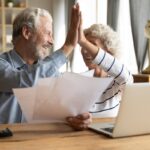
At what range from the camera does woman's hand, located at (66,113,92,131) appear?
4.49ft

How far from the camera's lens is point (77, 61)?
559cm

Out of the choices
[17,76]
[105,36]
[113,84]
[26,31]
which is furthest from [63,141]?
[105,36]

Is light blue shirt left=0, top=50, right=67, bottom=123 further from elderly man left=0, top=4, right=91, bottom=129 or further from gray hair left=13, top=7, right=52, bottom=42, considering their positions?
gray hair left=13, top=7, right=52, bottom=42

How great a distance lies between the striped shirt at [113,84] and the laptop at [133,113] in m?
0.53

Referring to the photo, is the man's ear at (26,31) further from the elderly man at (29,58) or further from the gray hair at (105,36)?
the gray hair at (105,36)

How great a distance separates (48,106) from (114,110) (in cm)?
80

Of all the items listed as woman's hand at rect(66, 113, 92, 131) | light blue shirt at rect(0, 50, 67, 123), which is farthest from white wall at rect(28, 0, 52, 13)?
woman's hand at rect(66, 113, 92, 131)

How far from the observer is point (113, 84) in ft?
7.00

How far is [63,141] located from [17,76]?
55cm

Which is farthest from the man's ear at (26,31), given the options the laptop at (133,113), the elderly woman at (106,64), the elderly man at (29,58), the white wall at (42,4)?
the white wall at (42,4)

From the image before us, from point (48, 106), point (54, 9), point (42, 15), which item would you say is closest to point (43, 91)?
point (48, 106)

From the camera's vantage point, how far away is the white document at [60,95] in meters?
1.26

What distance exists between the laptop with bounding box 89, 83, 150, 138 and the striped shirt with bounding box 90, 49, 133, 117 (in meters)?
0.53

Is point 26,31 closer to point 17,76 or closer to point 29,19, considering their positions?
point 29,19
